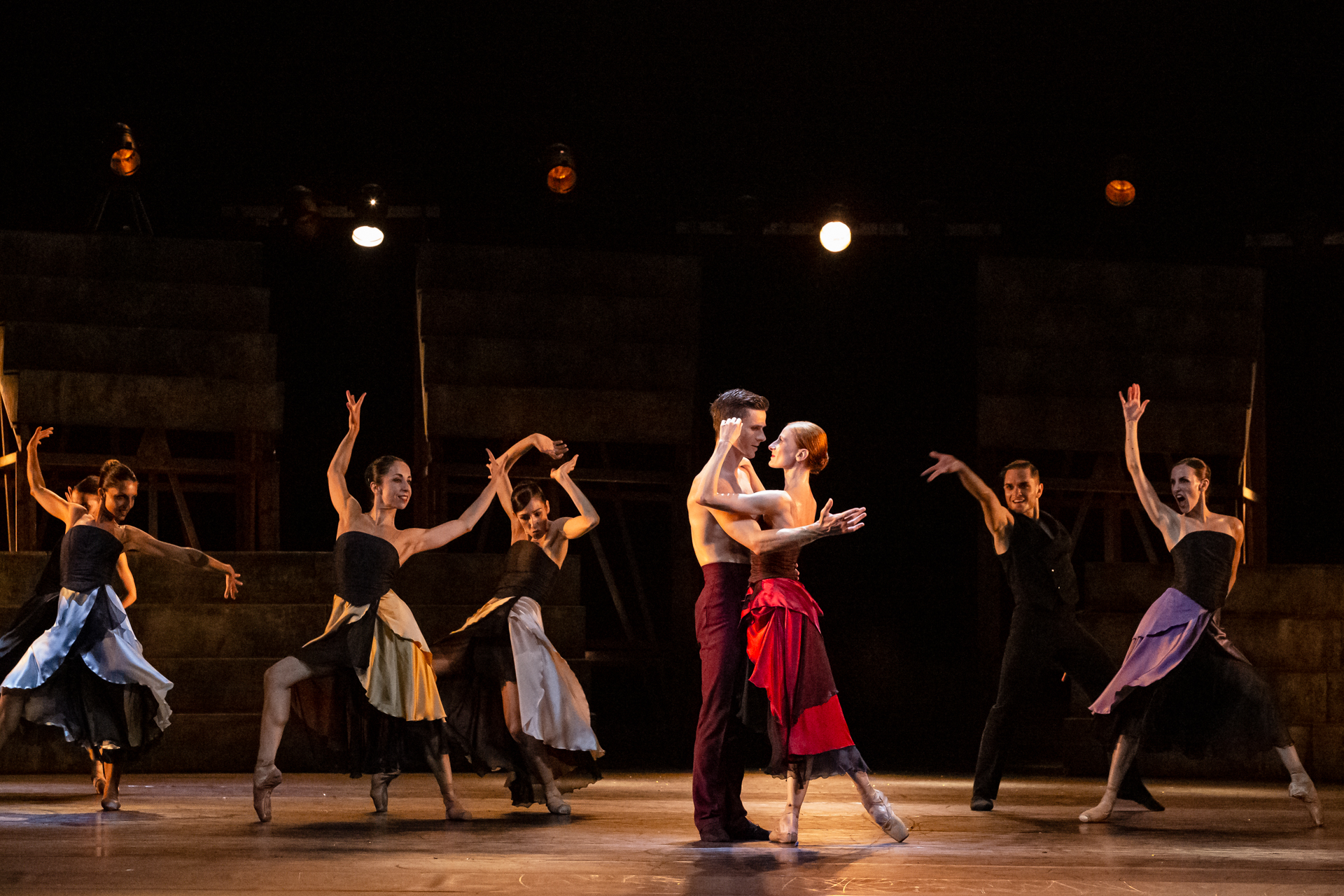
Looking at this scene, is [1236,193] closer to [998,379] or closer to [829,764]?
[998,379]

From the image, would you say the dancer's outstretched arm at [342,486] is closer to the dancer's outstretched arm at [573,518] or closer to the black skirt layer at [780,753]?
the dancer's outstretched arm at [573,518]

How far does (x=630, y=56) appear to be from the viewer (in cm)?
962

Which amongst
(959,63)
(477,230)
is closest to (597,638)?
(477,230)

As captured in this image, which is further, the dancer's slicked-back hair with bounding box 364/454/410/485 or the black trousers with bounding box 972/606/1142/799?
the black trousers with bounding box 972/606/1142/799

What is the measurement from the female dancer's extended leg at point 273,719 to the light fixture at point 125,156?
206 inches

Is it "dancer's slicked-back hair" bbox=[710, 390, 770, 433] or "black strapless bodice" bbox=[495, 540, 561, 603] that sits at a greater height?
"dancer's slicked-back hair" bbox=[710, 390, 770, 433]

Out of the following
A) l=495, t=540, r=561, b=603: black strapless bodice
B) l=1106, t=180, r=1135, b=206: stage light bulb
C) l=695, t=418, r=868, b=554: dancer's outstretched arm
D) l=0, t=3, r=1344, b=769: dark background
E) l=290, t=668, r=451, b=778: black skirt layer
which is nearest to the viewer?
l=695, t=418, r=868, b=554: dancer's outstretched arm

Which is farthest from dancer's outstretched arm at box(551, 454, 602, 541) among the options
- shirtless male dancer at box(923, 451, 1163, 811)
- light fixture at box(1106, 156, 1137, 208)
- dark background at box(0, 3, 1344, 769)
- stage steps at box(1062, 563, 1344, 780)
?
light fixture at box(1106, 156, 1137, 208)

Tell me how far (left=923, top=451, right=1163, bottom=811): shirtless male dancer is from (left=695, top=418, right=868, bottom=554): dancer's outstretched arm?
1653 millimetres

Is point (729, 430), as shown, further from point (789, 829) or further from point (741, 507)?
point (789, 829)

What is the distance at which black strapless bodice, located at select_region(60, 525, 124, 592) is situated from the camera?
6.01 meters

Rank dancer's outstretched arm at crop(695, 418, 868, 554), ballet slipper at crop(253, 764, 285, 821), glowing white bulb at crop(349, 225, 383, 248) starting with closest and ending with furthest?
1. dancer's outstretched arm at crop(695, 418, 868, 554)
2. ballet slipper at crop(253, 764, 285, 821)
3. glowing white bulb at crop(349, 225, 383, 248)

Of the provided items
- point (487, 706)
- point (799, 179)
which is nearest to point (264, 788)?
point (487, 706)

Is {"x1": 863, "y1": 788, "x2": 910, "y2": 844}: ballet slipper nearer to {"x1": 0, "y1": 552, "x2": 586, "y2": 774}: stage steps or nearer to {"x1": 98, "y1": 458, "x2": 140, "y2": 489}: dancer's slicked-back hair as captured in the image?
{"x1": 98, "y1": 458, "x2": 140, "y2": 489}: dancer's slicked-back hair
